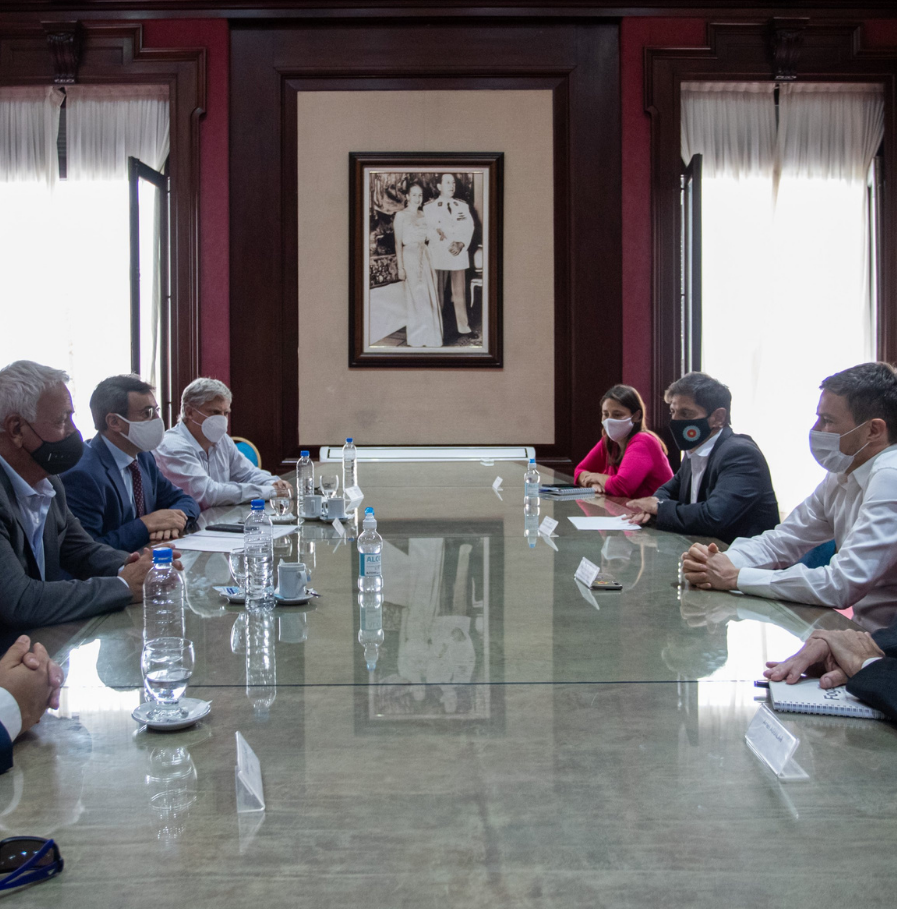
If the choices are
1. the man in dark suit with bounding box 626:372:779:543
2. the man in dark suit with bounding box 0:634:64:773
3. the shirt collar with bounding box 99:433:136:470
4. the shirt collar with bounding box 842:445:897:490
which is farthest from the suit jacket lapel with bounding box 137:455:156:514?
the shirt collar with bounding box 842:445:897:490

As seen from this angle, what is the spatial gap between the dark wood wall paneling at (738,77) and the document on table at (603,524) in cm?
304

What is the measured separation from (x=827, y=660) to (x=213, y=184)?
5676 millimetres

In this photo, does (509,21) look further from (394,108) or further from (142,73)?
(142,73)

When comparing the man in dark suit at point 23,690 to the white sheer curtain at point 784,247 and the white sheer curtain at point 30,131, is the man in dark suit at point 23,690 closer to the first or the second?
the white sheer curtain at point 784,247

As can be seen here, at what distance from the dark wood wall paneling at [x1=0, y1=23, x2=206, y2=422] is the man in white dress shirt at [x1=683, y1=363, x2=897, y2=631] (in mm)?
4626

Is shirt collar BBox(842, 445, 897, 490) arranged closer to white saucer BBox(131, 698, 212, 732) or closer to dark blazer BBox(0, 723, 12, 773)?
white saucer BBox(131, 698, 212, 732)

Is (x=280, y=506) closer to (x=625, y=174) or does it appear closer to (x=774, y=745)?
(x=774, y=745)

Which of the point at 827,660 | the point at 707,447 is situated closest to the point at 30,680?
the point at 827,660

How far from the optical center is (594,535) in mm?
3105

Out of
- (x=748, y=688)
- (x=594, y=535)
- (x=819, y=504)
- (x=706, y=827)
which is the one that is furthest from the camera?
(x=594, y=535)

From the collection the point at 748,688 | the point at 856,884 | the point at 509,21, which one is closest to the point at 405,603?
the point at 748,688

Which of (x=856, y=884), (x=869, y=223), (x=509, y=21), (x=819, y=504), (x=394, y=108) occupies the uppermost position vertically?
(x=509, y=21)

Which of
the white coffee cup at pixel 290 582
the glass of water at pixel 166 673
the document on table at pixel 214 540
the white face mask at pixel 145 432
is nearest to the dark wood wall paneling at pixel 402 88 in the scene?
the white face mask at pixel 145 432

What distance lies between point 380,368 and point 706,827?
560 cm
